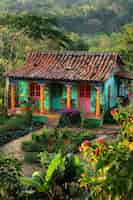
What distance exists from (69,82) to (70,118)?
6.16ft

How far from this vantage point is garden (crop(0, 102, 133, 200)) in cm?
950

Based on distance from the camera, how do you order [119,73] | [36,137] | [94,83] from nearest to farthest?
1. [36,137]
2. [94,83]
3. [119,73]

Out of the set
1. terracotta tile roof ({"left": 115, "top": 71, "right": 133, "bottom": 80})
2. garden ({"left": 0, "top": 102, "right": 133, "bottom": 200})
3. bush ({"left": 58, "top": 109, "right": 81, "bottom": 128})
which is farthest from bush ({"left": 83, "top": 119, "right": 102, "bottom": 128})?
garden ({"left": 0, "top": 102, "right": 133, "bottom": 200})

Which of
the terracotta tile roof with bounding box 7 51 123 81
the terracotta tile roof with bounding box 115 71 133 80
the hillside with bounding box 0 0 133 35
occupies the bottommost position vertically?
the terracotta tile roof with bounding box 115 71 133 80

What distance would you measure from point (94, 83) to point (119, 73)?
2.28 m

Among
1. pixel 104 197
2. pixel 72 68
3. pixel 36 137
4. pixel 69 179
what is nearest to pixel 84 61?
pixel 72 68

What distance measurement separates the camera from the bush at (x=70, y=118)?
2383 centimetres

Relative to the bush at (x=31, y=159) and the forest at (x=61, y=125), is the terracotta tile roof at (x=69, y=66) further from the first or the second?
the bush at (x=31, y=159)

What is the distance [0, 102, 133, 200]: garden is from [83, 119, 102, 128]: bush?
6.94m

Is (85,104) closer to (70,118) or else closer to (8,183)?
(70,118)

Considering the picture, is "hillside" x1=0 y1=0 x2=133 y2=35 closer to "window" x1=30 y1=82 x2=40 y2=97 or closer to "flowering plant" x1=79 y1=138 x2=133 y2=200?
"window" x1=30 y1=82 x2=40 y2=97

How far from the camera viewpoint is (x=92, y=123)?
23969mm

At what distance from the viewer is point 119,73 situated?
2598cm

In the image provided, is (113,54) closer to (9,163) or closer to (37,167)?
(37,167)
